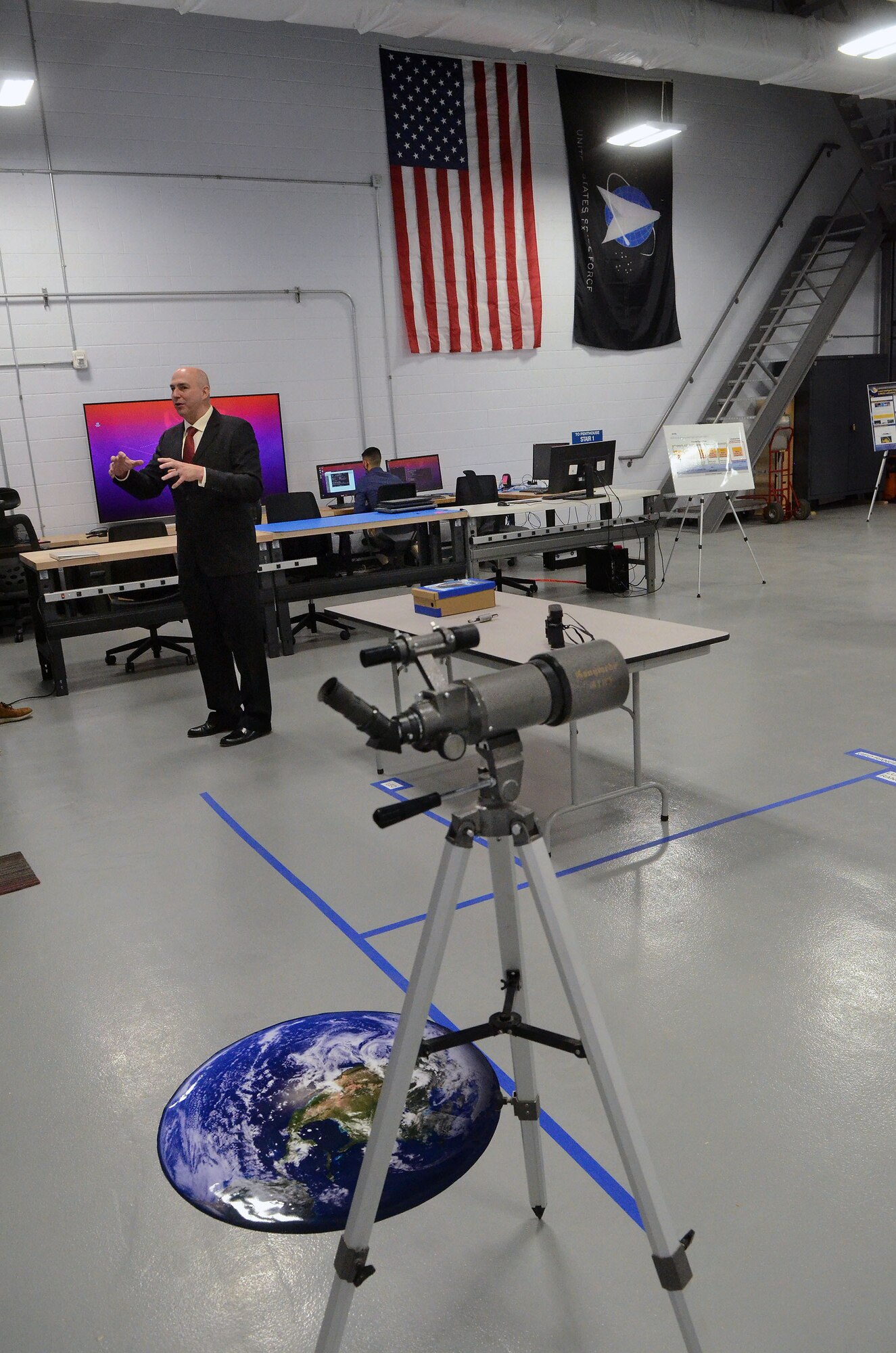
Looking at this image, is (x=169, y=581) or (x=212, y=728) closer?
(x=212, y=728)

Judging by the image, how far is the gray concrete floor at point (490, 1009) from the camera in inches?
58.1

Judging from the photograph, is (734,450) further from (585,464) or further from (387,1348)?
(387,1348)

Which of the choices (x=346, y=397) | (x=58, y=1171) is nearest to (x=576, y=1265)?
(x=58, y=1171)

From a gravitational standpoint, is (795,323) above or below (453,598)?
above

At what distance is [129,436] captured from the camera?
7867 millimetres

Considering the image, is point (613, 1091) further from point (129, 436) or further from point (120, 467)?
point (129, 436)

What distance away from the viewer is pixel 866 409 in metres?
11.3

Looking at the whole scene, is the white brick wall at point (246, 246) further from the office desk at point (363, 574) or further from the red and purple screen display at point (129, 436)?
the office desk at point (363, 574)

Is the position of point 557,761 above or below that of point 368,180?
below

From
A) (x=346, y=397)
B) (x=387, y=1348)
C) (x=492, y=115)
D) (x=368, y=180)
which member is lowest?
(x=387, y=1348)

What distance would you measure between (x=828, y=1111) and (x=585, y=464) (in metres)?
5.91

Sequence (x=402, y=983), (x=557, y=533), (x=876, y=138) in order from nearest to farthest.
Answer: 1. (x=402, y=983)
2. (x=557, y=533)
3. (x=876, y=138)

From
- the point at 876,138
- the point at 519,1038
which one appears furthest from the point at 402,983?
the point at 876,138

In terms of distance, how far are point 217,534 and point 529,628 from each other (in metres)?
1.46
